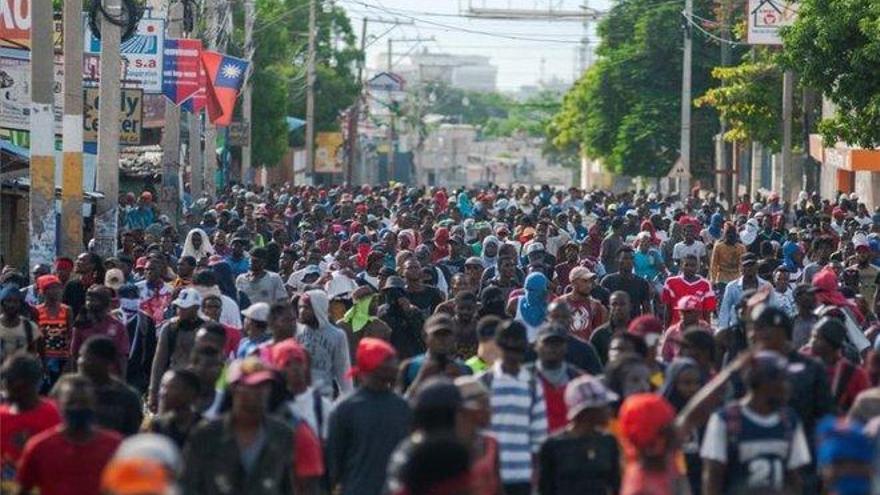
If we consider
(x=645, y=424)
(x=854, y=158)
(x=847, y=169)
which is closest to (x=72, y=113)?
(x=645, y=424)

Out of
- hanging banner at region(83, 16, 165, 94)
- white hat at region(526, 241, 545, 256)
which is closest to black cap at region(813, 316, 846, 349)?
white hat at region(526, 241, 545, 256)

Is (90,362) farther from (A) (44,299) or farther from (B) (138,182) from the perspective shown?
(B) (138,182)

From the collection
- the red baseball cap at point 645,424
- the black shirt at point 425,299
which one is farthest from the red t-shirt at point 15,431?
the black shirt at point 425,299

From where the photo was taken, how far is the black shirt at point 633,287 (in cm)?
2100

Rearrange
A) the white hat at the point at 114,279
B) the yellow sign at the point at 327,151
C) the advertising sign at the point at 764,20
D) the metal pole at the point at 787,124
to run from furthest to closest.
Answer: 1. the yellow sign at the point at 327,151
2. the metal pole at the point at 787,124
3. the advertising sign at the point at 764,20
4. the white hat at the point at 114,279

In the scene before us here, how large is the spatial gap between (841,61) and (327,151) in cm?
6086

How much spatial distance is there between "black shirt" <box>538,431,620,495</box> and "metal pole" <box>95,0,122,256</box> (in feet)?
55.2

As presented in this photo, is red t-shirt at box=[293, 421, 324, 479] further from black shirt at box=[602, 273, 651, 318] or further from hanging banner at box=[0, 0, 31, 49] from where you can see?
hanging banner at box=[0, 0, 31, 49]

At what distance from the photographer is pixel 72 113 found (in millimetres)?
25812

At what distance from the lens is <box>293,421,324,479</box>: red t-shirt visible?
10797 millimetres

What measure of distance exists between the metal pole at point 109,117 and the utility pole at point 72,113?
5.10 feet

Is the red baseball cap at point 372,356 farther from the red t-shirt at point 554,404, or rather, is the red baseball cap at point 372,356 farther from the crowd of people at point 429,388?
the red t-shirt at point 554,404

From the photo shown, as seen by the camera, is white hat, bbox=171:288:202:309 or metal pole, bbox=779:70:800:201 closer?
white hat, bbox=171:288:202:309

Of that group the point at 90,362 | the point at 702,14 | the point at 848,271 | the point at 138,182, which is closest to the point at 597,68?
the point at 702,14
